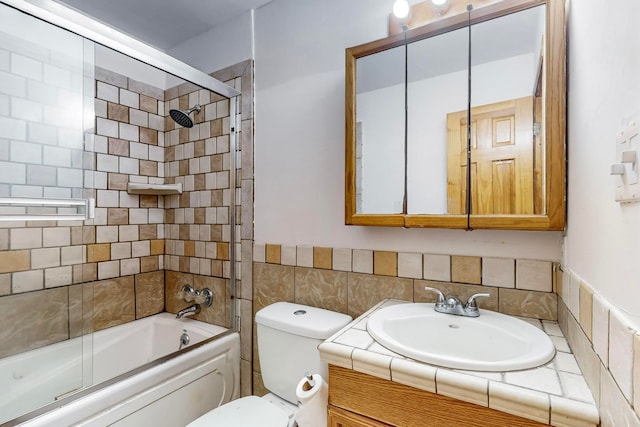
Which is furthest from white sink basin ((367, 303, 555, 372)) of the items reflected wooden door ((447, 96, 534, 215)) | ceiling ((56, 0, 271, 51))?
ceiling ((56, 0, 271, 51))

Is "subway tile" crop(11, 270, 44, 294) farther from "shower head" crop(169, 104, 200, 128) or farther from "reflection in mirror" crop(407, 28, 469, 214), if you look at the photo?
"reflection in mirror" crop(407, 28, 469, 214)

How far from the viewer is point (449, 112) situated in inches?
46.5

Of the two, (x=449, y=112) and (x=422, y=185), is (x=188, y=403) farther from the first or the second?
(x=449, y=112)

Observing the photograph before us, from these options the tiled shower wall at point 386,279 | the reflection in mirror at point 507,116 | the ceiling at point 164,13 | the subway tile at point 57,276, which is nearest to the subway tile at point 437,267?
the tiled shower wall at point 386,279

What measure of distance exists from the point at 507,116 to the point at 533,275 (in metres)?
0.55

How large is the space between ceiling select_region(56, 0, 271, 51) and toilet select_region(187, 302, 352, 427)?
1.65 meters

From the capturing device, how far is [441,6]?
121 centimetres

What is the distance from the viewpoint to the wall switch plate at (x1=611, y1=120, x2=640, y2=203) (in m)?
0.45

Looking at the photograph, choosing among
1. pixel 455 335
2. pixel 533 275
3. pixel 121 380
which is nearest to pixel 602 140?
pixel 533 275

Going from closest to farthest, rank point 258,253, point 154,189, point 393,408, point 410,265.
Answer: point 393,408 < point 410,265 < point 258,253 < point 154,189

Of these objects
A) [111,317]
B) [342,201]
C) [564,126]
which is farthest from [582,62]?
[111,317]

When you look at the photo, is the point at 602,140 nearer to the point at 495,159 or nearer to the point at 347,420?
the point at 495,159

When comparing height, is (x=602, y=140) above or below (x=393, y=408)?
above

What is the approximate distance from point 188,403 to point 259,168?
1.20m
